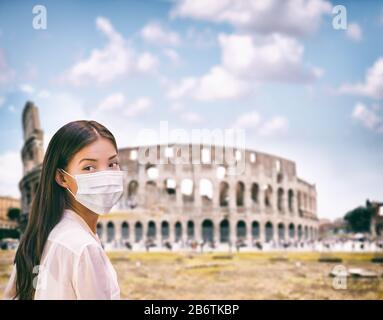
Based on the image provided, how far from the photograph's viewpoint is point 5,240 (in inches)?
719

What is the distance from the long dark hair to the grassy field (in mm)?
8674

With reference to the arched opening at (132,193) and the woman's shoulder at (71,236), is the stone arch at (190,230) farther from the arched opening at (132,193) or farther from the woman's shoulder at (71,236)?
the woman's shoulder at (71,236)

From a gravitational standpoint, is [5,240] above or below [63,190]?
below

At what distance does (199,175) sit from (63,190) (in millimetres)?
23375

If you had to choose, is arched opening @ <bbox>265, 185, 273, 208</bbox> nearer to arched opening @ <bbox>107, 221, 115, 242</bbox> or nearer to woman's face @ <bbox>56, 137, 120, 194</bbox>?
arched opening @ <bbox>107, 221, 115, 242</bbox>

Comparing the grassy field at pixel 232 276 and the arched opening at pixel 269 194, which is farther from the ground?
the arched opening at pixel 269 194

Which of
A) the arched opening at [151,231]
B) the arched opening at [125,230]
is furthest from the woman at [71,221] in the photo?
the arched opening at [151,231]

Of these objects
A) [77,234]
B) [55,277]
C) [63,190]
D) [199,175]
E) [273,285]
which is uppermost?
[199,175]

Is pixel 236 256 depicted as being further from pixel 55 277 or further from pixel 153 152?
pixel 55 277

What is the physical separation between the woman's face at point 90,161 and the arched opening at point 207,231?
73.3 ft

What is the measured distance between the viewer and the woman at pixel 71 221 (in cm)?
948

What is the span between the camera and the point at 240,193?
39156 mm
